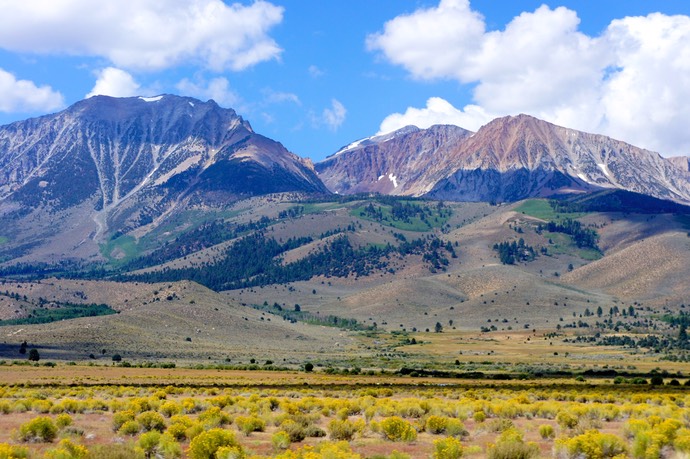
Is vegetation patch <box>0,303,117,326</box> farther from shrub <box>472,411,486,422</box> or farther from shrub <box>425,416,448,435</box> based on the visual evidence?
shrub <box>425,416,448,435</box>

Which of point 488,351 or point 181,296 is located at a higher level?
point 181,296

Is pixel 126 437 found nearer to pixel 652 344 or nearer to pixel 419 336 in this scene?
pixel 652 344

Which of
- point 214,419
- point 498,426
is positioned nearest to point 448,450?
point 498,426

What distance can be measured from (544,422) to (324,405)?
1085 cm

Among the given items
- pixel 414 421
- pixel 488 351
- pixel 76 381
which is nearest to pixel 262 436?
pixel 414 421

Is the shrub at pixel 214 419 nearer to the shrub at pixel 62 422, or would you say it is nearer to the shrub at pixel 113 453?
the shrub at pixel 62 422

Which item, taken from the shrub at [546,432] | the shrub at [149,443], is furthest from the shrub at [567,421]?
the shrub at [149,443]

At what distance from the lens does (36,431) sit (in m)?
26.2

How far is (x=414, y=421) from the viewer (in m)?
32.3

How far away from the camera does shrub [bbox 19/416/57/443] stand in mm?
26156

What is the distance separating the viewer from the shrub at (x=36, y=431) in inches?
1030

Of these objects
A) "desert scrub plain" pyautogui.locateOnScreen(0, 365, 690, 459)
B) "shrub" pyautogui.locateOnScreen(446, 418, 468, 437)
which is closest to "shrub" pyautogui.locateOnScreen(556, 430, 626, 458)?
"desert scrub plain" pyautogui.locateOnScreen(0, 365, 690, 459)

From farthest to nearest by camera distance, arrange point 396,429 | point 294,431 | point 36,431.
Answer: point 396,429 < point 294,431 < point 36,431

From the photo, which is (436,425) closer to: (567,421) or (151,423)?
(567,421)
